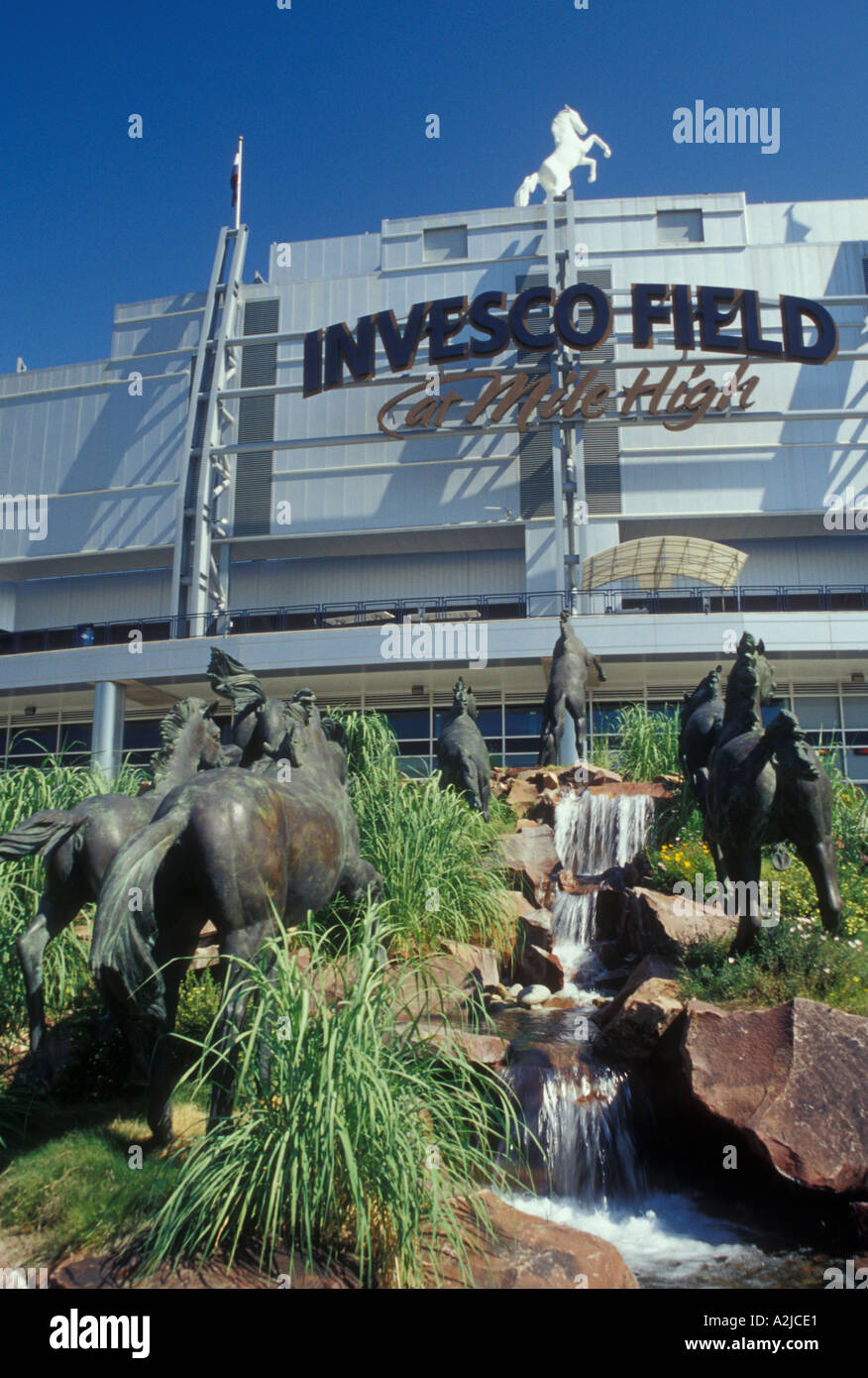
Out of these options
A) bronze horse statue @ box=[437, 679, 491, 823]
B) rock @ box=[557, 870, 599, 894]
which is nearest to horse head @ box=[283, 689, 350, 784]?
rock @ box=[557, 870, 599, 894]

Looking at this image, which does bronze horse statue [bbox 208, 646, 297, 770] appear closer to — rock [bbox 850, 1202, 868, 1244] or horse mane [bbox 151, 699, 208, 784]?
horse mane [bbox 151, 699, 208, 784]

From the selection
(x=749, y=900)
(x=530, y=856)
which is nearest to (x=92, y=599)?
(x=530, y=856)

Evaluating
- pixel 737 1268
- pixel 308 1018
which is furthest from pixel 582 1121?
pixel 308 1018

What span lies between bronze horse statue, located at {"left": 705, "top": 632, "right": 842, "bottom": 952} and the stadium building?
16.8 meters

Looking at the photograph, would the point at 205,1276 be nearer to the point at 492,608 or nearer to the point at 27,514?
the point at 492,608

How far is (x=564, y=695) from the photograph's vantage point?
16172 millimetres

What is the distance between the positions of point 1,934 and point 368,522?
77.7 ft

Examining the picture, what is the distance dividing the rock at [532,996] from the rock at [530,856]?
175 centimetres

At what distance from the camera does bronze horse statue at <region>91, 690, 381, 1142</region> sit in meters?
4.37

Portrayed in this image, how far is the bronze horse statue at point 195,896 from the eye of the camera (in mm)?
4371

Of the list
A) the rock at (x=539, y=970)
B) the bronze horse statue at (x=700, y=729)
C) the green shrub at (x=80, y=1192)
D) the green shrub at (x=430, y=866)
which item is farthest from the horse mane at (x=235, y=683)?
the bronze horse statue at (x=700, y=729)

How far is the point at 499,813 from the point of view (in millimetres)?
13695

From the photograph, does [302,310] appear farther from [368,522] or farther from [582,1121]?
[582,1121]
